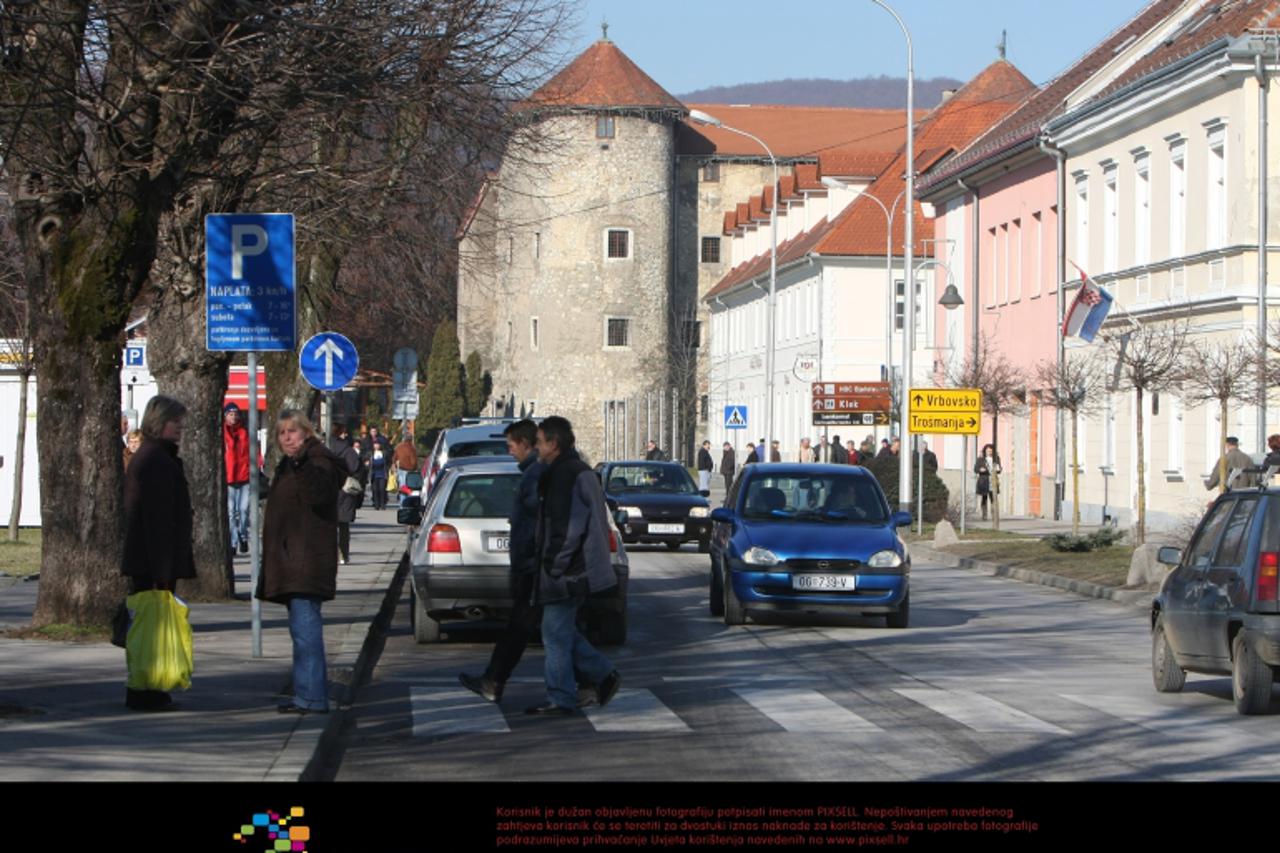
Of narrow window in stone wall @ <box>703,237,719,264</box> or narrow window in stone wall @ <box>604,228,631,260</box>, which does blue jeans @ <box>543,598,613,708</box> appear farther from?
narrow window in stone wall @ <box>703,237,719,264</box>

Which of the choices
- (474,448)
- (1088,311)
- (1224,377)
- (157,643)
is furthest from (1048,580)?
(157,643)

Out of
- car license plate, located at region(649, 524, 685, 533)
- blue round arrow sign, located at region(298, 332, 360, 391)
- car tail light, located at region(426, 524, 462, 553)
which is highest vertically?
blue round arrow sign, located at region(298, 332, 360, 391)

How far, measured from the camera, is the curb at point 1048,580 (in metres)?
24.2

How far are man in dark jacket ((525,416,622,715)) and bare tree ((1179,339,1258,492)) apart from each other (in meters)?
18.7

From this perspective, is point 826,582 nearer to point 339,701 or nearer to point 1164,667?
point 1164,667

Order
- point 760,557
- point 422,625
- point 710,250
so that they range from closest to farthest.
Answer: point 422,625 → point 760,557 → point 710,250

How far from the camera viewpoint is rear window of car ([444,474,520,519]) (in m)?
17.5

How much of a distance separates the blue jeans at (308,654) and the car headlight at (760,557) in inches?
321

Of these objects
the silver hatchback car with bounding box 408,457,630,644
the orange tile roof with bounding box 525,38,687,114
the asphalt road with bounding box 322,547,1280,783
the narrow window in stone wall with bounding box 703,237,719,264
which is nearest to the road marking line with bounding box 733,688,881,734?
the asphalt road with bounding box 322,547,1280,783

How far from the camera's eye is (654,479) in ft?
117

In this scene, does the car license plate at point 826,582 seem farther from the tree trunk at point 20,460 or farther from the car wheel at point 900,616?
the tree trunk at point 20,460

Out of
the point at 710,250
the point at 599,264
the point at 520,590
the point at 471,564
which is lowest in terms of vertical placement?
the point at 471,564

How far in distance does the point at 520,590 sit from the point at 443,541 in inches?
176

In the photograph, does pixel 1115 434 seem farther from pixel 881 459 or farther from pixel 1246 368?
pixel 1246 368
